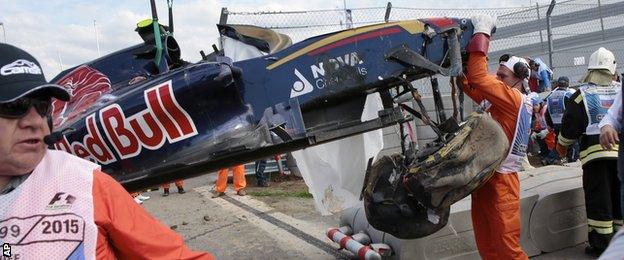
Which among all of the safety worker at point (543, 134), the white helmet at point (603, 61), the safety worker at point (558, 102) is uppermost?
the white helmet at point (603, 61)

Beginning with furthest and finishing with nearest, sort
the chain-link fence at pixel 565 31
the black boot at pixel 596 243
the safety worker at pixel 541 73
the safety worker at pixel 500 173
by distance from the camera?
the safety worker at pixel 541 73
the chain-link fence at pixel 565 31
the black boot at pixel 596 243
the safety worker at pixel 500 173

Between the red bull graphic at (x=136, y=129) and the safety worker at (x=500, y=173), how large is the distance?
75.9 inches

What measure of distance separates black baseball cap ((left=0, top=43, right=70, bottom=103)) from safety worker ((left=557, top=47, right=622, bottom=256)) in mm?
4317

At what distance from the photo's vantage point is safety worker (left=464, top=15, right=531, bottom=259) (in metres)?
3.58

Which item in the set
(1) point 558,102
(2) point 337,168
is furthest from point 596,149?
(1) point 558,102

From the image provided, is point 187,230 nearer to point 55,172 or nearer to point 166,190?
point 166,190

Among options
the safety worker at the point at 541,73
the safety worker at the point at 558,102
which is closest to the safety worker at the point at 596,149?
the safety worker at the point at 558,102

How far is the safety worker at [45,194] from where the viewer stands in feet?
4.37

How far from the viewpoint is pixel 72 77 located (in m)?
3.33

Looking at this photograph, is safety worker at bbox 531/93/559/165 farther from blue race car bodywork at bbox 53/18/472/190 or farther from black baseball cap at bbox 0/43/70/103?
black baseball cap at bbox 0/43/70/103

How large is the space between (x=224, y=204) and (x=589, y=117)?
5462 mm

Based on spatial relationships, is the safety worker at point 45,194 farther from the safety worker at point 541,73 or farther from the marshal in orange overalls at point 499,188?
the safety worker at point 541,73

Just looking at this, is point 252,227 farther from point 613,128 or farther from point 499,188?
point 613,128

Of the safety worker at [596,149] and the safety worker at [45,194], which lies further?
the safety worker at [596,149]
